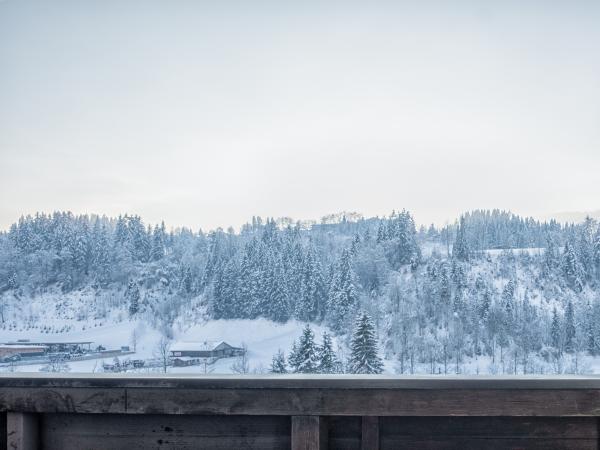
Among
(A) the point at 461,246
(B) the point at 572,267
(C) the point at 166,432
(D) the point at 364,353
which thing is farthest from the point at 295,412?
(A) the point at 461,246

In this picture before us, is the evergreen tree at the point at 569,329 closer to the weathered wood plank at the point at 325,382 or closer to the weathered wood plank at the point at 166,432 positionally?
the weathered wood plank at the point at 325,382

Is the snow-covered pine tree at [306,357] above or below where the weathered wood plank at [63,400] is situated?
below

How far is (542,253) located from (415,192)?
6032 millimetres

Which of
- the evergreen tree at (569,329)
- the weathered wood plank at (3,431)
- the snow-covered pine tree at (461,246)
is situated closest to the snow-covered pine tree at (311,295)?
the evergreen tree at (569,329)

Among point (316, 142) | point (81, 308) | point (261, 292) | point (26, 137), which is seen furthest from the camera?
point (316, 142)

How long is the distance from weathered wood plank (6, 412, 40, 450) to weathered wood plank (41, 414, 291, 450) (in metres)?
0.04

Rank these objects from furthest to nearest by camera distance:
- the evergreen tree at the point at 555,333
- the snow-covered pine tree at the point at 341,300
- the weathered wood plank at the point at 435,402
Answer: the evergreen tree at the point at 555,333 → the snow-covered pine tree at the point at 341,300 → the weathered wood plank at the point at 435,402

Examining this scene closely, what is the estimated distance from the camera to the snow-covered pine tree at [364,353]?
7031 mm

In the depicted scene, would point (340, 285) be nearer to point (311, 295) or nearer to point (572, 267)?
point (311, 295)

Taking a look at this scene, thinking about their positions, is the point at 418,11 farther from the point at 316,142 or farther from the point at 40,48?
the point at 316,142

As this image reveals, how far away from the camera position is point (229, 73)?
9992mm

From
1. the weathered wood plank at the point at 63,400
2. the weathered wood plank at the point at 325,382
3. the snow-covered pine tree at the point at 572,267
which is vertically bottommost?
the snow-covered pine tree at the point at 572,267

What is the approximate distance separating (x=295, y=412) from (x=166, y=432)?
274mm

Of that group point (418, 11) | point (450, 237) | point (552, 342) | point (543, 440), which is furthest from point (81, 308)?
point (450, 237)
